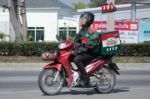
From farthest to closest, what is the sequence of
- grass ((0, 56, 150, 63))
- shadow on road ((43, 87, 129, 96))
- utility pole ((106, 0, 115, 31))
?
utility pole ((106, 0, 115, 31)) < grass ((0, 56, 150, 63)) < shadow on road ((43, 87, 129, 96))

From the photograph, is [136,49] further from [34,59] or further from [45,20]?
[45,20]

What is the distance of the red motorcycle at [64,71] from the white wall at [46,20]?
38097mm

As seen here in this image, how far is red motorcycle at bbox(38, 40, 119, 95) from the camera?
12.0 metres

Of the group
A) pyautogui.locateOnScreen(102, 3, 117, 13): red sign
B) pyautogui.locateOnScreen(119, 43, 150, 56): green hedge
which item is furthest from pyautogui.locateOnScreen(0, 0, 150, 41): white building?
pyautogui.locateOnScreen(119, 43, 150, 56): green hedge

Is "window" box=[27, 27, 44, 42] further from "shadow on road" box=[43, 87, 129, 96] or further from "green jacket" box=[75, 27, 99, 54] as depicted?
"green jacket" box=[75, 27, 99, 54]

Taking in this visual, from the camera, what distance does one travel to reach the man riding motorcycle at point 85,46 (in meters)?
12.1

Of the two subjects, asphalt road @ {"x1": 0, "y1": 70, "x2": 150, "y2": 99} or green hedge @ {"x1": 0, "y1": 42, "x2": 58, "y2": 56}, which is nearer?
asphalt road @ {"x1": 0, "y1": 70, "x2": 150, "y2": 99}

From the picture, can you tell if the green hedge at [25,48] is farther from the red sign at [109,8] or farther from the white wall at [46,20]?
the white wall at [46,20]

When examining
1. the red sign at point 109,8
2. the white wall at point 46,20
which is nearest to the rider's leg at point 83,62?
the red sign at point 109,8

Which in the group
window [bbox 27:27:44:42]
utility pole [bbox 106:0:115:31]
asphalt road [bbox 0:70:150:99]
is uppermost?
utility pole [bbox 106:0:115:31]

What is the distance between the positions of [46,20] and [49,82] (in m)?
39.5

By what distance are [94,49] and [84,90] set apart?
1.43 metres

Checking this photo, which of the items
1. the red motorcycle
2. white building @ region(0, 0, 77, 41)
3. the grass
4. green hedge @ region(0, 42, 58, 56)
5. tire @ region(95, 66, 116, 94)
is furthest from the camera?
white building @ region(0, 0, 77, 41)

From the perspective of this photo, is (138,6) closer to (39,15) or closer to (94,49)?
(39,15)
